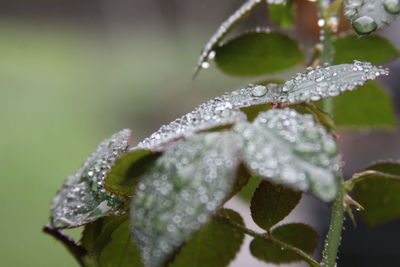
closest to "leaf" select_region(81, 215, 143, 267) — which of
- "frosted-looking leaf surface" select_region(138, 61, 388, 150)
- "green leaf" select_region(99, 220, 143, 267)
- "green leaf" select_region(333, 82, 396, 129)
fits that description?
"green leaf" select_region(99, 220, 143, 267)

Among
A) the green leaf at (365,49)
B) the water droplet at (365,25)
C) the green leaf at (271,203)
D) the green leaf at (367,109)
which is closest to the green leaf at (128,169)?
the green leaf at (271,203)

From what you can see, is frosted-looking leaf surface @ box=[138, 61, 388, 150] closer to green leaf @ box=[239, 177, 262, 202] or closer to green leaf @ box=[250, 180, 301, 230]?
green leaf @ box=[250, 180, 301, 230]

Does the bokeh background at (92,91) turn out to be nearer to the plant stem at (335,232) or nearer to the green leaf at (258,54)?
the green leaf at (258,54)

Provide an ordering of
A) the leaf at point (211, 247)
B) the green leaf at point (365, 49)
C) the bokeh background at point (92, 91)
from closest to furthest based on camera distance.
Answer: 1. the leaf at point (211, 247)
2. the green leaf at point (365, 49)
3. the bokeh background at point (92, 91)

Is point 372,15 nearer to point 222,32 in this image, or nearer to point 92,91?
point 222,32

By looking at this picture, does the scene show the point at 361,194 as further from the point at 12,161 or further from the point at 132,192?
the point at 12,161

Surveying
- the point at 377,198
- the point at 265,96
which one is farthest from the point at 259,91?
the point at 377,198
